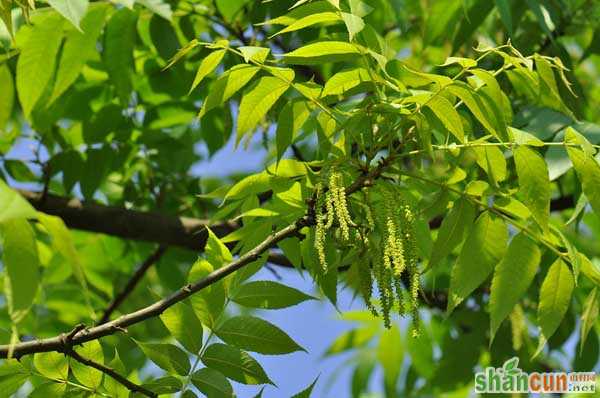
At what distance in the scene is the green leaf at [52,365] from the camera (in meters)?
2.19

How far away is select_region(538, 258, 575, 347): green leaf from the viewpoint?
2.44 m

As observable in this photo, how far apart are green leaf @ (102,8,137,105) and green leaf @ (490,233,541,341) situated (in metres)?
1.47

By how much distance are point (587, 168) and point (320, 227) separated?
0.69 meters

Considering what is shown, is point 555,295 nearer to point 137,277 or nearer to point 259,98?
point 259,98

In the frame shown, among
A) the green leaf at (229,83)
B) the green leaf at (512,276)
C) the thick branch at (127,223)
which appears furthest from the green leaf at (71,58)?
the green leaf at (512,276)

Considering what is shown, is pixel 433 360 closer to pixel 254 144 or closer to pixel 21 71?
pixel 254 144

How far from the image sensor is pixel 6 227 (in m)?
1.67

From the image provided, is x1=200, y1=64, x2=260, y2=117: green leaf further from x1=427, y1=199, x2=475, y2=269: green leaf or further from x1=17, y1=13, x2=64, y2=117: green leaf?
x1=17, y1=13, x2=64, y2=117: green leaf

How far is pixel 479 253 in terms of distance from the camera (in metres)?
2.41

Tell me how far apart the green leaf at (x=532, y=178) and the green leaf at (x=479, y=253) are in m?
0.17

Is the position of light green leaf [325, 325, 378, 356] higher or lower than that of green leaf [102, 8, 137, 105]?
lower

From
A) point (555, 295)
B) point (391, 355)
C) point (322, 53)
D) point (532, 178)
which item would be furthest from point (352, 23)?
point (391, 355)

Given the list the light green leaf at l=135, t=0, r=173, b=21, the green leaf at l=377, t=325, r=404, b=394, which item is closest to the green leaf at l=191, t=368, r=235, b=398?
the light green leaf at l=135, t=0, r=173, b=21

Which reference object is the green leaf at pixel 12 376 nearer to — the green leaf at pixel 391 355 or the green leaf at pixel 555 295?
the green leaf at pixel 555 295
